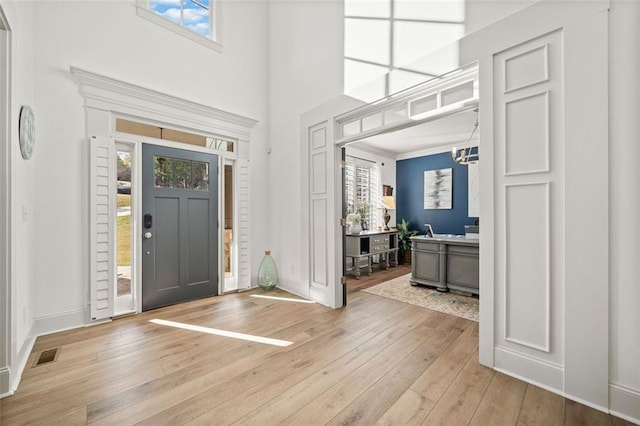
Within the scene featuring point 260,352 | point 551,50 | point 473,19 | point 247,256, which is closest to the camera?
point 551,50

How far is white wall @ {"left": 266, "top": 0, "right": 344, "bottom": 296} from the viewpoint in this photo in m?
3.56

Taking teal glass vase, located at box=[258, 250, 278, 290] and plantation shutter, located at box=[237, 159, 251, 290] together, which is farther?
teal glass vase, located at box=[258, 250, 278, 290]

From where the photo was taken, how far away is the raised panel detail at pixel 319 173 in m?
3.60

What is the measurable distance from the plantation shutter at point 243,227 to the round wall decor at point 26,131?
220cm

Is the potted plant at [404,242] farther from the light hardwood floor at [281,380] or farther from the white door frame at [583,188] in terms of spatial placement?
the white door frame at [583,188]

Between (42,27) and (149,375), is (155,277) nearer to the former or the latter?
(149,375)

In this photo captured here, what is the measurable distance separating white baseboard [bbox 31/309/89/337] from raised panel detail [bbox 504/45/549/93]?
4.38m

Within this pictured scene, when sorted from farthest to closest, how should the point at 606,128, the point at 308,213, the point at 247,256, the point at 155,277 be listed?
the point at 247,256 → the point at 308,213 → the point at 155,277 → the point at 606,128

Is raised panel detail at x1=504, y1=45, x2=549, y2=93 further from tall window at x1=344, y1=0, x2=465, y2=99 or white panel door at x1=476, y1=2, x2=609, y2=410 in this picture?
tall window at x1=344, y1=0, x2=465, y2=99

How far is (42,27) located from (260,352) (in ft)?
12.3

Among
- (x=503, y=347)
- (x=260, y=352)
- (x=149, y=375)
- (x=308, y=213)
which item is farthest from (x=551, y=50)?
(x=149, y=375)

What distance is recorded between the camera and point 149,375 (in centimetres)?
204

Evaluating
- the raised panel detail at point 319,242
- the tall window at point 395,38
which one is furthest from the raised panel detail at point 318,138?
the raised panel detail at point 319,242

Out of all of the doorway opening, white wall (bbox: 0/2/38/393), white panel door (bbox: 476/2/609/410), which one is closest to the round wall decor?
white wall (bbox: 0/2/38/393)
